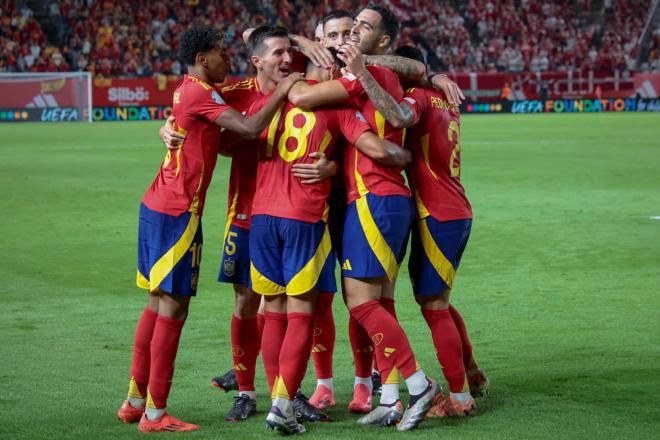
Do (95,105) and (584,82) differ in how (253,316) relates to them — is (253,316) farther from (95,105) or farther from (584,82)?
(584,82)

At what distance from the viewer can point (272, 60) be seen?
5.25 metres

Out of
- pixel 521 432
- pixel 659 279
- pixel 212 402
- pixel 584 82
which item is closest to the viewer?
pixel 521 432

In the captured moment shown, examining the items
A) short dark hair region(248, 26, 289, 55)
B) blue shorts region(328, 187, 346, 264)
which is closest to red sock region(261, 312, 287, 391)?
blue shorts region(328, 187, 346, 264)

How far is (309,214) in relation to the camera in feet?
16.8

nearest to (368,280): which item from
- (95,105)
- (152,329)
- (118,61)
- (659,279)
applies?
(152,329)

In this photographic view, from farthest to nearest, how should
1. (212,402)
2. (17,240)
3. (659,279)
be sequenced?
(17,240), (659,279), (212,402)

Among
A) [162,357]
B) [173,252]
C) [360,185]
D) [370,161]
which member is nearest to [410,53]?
[370,161]

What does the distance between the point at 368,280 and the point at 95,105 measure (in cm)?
3363

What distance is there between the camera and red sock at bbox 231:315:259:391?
549 centimetres

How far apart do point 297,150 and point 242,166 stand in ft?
1.65

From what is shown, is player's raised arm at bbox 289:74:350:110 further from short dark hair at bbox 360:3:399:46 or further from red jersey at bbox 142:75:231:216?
short dark hair at bbox 360:3:399:46

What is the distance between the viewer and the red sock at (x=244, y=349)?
18.0 feet

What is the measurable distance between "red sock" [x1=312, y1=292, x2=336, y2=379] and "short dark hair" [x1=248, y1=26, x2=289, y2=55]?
4.48 feet

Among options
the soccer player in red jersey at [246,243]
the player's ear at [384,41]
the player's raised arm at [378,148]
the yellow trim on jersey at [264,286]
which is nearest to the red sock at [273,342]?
the yellow trim on jersey at [264,286]
